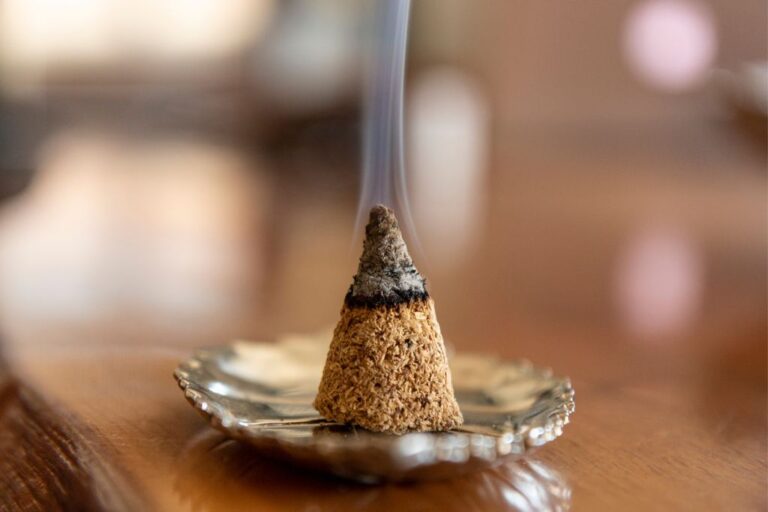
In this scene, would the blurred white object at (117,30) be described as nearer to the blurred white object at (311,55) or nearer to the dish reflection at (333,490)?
the blurred white object at (311,55)

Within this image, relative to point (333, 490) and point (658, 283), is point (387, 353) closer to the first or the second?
point (333, 490)

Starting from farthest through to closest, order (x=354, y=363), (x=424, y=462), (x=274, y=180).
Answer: (x=274, y=180) < (x=354, y=363) < (x=424, y=462)

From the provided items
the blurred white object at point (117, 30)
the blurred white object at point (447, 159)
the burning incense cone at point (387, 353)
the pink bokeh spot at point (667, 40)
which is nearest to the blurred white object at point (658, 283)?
the blurred white object at point (447, 159)

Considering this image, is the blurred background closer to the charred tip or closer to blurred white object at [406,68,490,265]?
blurred white object at [406,68,490,265]

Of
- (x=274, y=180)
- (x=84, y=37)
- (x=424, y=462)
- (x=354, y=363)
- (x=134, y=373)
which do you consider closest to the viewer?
(x=424, y=462)

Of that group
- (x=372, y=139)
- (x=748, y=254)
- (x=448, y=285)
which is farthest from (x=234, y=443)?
(x=748, y=254)

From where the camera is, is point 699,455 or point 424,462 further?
point 699,455

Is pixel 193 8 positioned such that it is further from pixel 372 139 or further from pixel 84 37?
pixel 372 139
